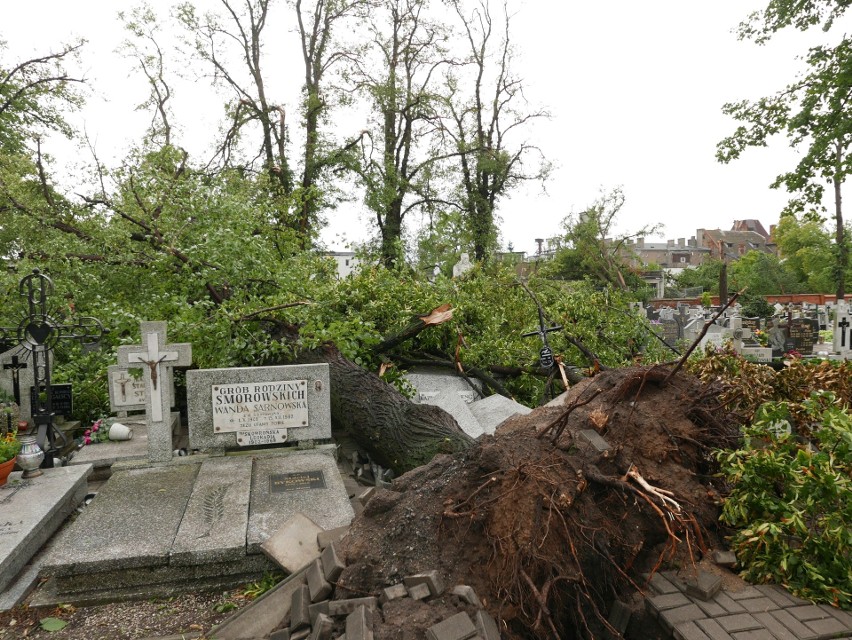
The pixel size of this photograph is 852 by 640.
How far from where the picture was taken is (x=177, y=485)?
502cm

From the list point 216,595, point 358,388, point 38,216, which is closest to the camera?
point 216,595

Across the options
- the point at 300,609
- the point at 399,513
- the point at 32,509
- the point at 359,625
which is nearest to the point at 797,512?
the point at 399,513

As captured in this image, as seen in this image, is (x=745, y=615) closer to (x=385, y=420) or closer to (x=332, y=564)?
(x=332, y=564)

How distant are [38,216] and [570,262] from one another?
32715 millimetres

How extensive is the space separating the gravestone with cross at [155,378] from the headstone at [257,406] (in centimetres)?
24

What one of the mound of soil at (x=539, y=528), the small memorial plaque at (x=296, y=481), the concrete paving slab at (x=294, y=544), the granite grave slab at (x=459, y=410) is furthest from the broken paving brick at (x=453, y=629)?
the granite grave slab at (x=459, y=410)

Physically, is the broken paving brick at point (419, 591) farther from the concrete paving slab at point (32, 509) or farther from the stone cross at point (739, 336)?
the stone cross at point (739, 336)

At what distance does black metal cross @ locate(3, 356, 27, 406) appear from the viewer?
7.34 m

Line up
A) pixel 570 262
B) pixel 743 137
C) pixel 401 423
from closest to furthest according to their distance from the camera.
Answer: pixel 401 423 < pixel 743 137 < pixel 570 262

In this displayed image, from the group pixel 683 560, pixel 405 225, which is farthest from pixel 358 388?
pixel 405 225

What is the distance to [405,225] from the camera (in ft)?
77.9

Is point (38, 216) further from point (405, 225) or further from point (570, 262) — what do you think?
point (570, 262)

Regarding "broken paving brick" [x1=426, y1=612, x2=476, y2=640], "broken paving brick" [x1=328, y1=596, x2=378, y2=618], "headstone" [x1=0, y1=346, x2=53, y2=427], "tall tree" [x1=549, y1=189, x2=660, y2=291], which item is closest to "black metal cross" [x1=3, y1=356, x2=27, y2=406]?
"headstone" [x1=0, y1=346, x2=53, y2=427]

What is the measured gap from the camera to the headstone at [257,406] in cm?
573
